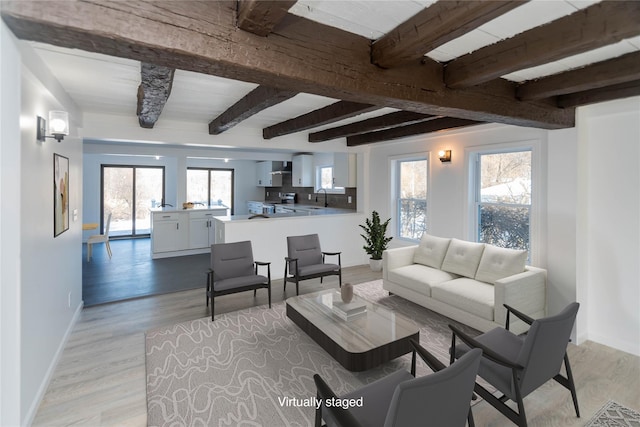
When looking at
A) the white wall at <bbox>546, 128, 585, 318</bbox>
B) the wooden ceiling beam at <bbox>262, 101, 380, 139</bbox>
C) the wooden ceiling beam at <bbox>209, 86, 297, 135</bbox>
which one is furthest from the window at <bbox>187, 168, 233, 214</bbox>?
the white wall at <bbox>546, 128, 585, 318</bbox>

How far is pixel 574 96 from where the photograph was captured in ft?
9.61

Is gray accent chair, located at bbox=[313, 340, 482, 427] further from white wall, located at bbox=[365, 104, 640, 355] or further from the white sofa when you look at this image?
white wall, located at bbox=[365, 104, 640, 355]

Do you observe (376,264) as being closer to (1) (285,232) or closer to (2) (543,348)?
(1) (285,232)

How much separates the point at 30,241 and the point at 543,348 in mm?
3395

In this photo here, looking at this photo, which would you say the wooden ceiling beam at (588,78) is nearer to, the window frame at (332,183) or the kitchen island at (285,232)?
the kitchen island at (285,232)

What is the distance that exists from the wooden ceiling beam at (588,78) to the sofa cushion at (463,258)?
1.88 metres

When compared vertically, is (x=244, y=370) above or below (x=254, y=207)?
below

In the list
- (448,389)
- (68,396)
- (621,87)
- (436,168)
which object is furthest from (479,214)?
(68,396)

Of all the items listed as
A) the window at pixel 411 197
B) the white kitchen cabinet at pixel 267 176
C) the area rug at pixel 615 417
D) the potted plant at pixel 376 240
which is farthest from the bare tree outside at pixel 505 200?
the white kitchen cabinet at pixel 267 176

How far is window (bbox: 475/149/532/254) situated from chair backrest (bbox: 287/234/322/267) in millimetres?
2332

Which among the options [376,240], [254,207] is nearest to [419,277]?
[376,240]

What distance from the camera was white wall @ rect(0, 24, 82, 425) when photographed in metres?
1.46

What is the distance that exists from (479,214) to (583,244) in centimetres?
133

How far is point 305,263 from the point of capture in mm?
4641
